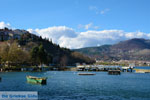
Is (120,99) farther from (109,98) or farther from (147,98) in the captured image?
(147,98)

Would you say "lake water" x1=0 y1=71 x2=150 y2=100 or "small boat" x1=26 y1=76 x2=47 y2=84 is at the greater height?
"small boat" x1=26 y1=76 x2=47 y2=84

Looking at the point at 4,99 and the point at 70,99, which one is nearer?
the point at 4,99

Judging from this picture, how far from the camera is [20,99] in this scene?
192 ft

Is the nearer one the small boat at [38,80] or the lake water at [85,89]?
the lake water at [85,89]

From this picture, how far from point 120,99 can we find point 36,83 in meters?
48.2

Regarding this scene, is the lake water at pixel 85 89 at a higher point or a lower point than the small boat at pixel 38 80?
lower

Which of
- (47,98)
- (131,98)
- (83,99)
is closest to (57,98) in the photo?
Result: (47,98)

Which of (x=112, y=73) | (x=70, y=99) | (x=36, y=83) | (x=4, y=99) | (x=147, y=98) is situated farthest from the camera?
(x=112, y=73)

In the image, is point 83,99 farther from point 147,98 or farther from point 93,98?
point 147,98

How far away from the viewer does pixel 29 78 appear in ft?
348

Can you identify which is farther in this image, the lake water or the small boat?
the small boat

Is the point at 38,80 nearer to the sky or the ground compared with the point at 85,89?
nearer to the sky

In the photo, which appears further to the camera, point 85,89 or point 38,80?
point 38,80

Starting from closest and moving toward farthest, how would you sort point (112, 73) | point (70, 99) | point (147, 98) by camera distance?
Result: point (70, 99)
point (147, 98)
point (112, 73)
